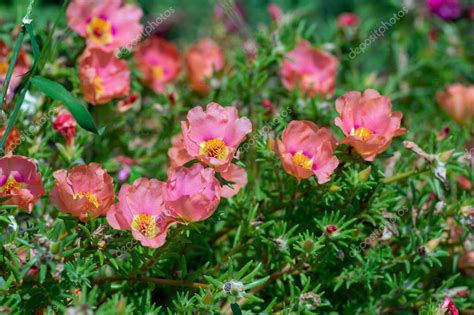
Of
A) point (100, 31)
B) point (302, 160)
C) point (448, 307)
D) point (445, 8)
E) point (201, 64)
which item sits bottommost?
point (445, 8)

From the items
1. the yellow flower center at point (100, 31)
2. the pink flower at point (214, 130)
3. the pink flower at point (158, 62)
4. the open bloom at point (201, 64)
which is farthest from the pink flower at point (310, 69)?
the pink flower at point (214, 130)

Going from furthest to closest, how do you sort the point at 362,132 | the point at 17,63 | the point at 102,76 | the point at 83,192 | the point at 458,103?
the point at 458,103 < the point at 17,63 < the point at 102,76 < the point at 362,132 < the point at 83,192

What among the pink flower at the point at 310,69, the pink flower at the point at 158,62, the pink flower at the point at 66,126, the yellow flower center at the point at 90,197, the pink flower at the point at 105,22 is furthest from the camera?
the pink flower at the point at 158,62

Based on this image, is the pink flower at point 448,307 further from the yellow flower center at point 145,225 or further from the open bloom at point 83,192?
the open bloom at point 83,192

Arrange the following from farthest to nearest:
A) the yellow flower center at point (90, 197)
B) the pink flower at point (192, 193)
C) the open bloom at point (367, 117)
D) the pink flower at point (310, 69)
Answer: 1. the pink flower at point (310, 69)
2. the open bloom at point (367, 117)
3. the yellow flower center at point (90, 197)
4. the pink flower at point (192, 193)

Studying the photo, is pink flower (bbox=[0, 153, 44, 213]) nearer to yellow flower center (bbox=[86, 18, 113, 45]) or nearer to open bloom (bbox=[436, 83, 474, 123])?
yellow flower center (bbox=[86, 18, 113, 45])

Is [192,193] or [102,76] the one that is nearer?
[192,193]

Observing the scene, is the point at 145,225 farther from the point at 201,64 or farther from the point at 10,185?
the point at 201,64

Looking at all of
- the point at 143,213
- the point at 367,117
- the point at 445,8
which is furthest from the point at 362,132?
the point at 445,8
